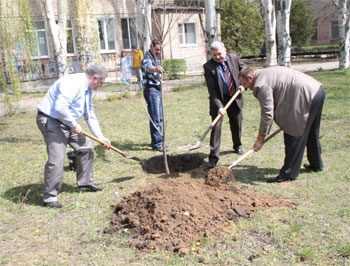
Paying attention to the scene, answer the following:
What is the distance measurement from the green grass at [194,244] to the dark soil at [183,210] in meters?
0.12

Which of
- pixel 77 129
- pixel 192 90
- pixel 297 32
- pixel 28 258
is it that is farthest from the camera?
pixel 297 32

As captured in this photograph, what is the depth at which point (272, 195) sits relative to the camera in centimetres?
475

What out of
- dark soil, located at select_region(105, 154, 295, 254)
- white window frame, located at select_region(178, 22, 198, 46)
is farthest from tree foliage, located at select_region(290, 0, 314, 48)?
dark soil, located at select_region(105, 154, 295, 254)

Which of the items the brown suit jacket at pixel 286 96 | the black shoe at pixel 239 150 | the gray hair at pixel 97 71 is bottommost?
the black shoe at pixel 239 150

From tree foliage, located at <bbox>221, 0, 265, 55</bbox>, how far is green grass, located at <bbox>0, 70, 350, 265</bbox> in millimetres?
19479

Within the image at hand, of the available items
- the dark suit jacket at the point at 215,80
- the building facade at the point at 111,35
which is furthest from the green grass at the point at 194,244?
the building facade at the point at 111,35

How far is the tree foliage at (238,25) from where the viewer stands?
26594mm

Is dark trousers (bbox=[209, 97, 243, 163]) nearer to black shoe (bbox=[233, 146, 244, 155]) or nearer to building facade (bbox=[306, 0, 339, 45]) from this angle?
black shoe (bbox=[233, 146, 244, 155])

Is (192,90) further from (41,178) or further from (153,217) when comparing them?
(153,217)

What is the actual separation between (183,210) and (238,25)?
79.4ft

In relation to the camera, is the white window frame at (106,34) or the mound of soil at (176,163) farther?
the white window frame at (106,34)

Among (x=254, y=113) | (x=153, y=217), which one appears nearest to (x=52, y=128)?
(x=153, y=217)

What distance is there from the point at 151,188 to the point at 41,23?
17.9 meters

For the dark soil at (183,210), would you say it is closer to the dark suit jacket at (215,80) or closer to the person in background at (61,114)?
the person in background at (61,114)
